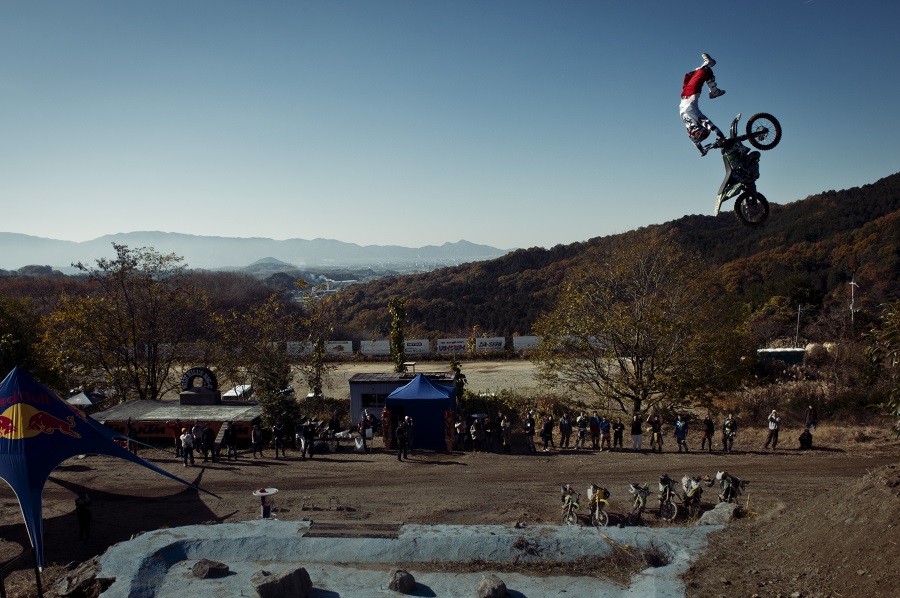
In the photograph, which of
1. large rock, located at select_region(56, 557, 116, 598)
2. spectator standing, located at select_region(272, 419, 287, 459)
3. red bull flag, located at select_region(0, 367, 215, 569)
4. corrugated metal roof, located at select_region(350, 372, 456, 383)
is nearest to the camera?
large rock, located at select_region(56, 557, 116, 598)

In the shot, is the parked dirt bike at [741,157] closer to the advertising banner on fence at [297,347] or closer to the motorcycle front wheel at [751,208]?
the motorcycle front wheel at [751,208]

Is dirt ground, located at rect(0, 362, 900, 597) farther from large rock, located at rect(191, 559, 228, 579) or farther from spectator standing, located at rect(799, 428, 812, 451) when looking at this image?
large rock, located at rect(191, 559, 228, 579)

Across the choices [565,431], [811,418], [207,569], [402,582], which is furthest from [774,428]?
[207,569]

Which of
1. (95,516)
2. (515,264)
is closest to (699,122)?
(95,516)

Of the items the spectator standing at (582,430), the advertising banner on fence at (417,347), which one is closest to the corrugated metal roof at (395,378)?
the spectator standing at (582,430)

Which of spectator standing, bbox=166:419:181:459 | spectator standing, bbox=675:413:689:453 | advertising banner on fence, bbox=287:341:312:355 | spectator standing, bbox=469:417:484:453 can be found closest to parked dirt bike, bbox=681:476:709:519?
spectator standing, bbox=675:413:689:453

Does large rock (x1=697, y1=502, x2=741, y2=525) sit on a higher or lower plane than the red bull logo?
lower

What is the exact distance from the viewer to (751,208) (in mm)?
8977

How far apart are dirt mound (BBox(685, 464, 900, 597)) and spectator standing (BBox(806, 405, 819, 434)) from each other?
425 inches

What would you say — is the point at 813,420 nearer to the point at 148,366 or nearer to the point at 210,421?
the point at 210,421

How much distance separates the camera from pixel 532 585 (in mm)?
10484

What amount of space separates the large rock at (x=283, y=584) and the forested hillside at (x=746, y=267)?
1142 inches

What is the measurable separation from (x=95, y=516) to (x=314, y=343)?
1851cm

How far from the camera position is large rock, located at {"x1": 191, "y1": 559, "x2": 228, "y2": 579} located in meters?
10.9
